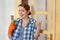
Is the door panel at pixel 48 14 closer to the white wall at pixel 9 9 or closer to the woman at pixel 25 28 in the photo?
the woman at pixel 25 28

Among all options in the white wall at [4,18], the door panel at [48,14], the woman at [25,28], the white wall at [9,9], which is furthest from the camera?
the white wall at [4,18]

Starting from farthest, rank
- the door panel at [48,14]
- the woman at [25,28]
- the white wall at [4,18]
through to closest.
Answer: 1. the white wall at [4,18]
2. the door panel at [48,14]
3. the woman at [25,28]

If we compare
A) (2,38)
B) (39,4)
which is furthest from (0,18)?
(39,4)

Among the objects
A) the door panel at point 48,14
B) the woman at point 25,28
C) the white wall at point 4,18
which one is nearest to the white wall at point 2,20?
the white wall at point 4,18

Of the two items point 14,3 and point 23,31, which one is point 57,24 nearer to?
point 23,31

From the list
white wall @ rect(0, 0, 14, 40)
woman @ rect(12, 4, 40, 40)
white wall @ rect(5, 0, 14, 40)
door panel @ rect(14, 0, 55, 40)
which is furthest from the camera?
white wall @ rect(0, 0, 14, 40)

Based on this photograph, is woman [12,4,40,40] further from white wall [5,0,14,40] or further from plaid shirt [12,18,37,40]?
white wall [5,0,14,40]

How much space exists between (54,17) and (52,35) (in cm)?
25

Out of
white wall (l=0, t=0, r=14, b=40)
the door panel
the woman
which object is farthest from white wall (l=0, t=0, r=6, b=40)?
the woman

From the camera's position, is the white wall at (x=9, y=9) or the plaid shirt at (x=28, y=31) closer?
the plaid shirt at (x=28, y=31)

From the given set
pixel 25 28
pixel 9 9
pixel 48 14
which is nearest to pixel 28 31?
pixel 25 28

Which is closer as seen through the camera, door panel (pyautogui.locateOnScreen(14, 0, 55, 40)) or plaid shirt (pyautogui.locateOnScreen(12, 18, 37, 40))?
plaid shirt (pyautogui.locateOnScreen(12, 18, 37, 40))

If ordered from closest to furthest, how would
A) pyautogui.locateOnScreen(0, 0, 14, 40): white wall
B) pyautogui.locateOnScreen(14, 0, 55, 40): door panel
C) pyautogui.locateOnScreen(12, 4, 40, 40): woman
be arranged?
pyautogui.locateOnScreen(12, 4, 40, 40): woman < pyautogui.locateOnScreen(14, 0, 55, 40): door panel < pyautogui.locateOnScreen(0, 0, 14, 40): white wall

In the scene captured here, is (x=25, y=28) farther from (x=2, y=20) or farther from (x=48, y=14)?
(x=2, y=20)
